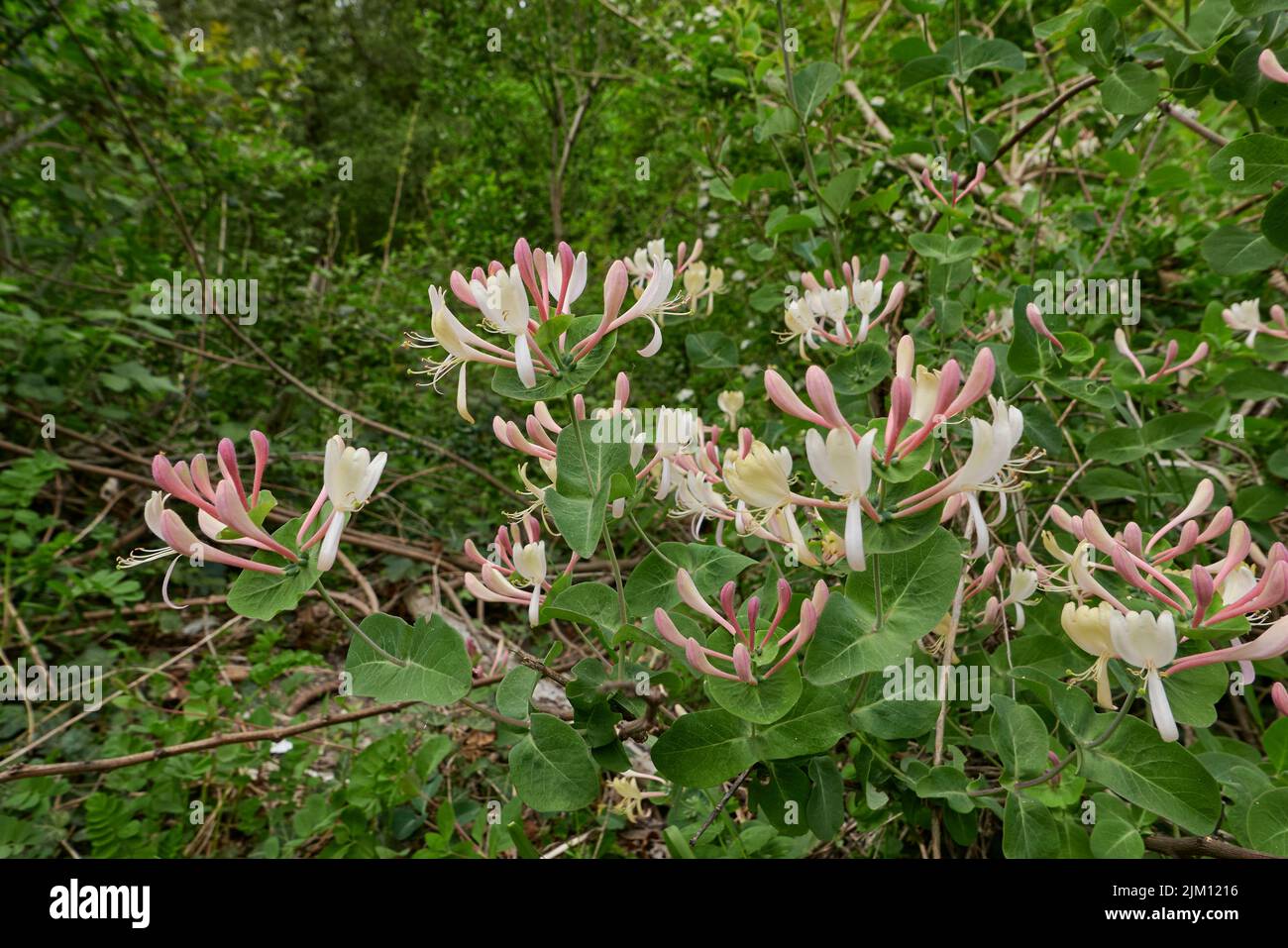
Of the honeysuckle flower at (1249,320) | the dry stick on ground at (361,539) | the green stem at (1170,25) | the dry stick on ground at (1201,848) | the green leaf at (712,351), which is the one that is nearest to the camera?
the dry stick on ground at (1201,848)

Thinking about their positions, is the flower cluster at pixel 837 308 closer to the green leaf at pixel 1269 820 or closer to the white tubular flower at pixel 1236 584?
the white tubular flower at pixel 1236 584

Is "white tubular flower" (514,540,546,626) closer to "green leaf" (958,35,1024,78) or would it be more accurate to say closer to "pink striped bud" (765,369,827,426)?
"pink striped bud" (765,369,827,426)

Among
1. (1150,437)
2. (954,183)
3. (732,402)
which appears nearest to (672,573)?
(732,402)

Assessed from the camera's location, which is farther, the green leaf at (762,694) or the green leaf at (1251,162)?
the green leaf at (1251,162)

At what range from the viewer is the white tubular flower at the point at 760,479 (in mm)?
597

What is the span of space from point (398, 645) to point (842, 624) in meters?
0.42

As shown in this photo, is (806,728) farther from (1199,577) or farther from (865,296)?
(865,296)

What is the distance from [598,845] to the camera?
1.16 meters

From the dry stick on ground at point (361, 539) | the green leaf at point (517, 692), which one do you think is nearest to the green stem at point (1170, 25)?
the green leaf at point (517, 692)

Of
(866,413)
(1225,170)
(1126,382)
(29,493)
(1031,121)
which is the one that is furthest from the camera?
(29,493)

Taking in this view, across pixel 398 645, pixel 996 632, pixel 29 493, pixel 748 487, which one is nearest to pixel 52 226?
pixel 29 493

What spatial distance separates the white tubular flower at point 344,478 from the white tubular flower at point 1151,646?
611 mm
